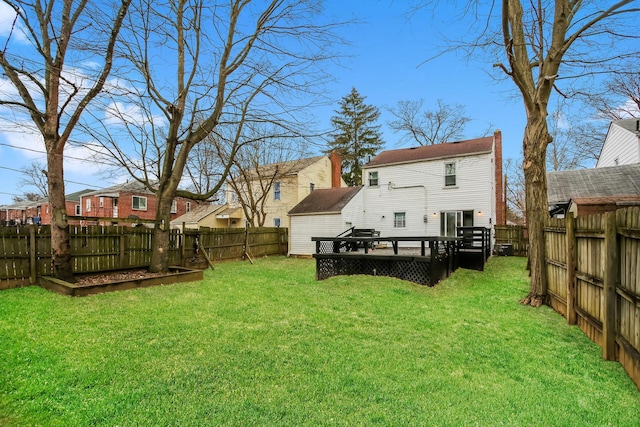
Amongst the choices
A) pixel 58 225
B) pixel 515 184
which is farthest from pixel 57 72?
pixel 515 184

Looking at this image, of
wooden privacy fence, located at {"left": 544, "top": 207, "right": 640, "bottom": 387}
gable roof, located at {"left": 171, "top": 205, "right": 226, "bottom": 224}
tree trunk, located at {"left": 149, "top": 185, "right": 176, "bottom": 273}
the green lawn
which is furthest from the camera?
gable roof, located at {"left": 171, "top": 205, "right": 226, "bottom": 224}

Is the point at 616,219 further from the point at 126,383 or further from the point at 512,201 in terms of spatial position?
the point at 512,201

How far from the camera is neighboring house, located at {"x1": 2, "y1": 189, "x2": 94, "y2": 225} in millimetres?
37056

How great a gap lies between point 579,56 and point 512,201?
29596 mm

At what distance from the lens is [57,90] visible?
796 centimetres

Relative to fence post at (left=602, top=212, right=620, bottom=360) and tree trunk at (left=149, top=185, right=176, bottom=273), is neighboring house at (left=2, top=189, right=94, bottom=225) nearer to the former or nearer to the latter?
tree trunk at (left=149, top=185, right=176, bottom=273)

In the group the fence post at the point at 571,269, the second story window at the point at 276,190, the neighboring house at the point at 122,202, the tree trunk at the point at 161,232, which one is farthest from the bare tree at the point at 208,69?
the neighboring house at the point at 122,202

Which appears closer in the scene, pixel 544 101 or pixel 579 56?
pixel 544 101

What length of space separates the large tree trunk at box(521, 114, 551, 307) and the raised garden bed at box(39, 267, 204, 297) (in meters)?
8.07

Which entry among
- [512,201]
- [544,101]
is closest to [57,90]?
[544,101]

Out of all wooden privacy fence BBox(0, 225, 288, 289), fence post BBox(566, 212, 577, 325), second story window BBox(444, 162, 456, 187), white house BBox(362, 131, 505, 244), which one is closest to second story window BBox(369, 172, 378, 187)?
white house BBox(362, 131, 505, 244)

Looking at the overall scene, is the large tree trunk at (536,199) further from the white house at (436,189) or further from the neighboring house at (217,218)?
the neighboring house at (217,218)

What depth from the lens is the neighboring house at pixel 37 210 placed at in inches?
1459

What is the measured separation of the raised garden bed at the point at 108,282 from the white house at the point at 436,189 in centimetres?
1245
